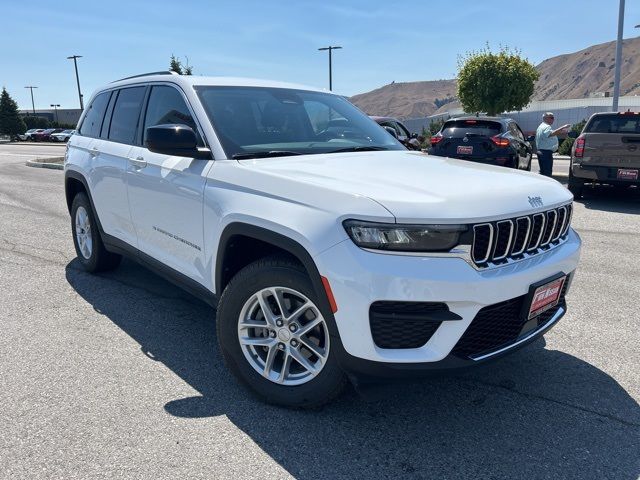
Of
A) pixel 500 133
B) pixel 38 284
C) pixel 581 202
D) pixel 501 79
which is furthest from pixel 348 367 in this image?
pixel 501 79

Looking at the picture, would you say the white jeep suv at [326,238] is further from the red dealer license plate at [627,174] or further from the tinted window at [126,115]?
the red dealer license plate at [627,174]

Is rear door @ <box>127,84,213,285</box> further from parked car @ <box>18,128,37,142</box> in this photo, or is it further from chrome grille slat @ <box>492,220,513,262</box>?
parked car @ <box>18,128,37,142</box>

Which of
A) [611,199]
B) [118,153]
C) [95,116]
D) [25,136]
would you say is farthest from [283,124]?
[25,136]

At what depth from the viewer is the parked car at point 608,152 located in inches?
362

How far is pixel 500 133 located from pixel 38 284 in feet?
30.9

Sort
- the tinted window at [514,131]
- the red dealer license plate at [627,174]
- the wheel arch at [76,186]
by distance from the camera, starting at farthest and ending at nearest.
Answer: the tinted window at [514,131] < the red dealer license plate at [627,174] < the wheel arch at [76,186]

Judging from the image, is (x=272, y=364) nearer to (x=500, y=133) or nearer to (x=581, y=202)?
(x=581, y=202)

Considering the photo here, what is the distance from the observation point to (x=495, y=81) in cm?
3008

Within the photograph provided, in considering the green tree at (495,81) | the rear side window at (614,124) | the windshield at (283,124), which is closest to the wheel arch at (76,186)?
the windshield at (283,124)

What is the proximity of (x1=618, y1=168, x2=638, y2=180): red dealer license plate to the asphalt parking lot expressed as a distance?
556cm

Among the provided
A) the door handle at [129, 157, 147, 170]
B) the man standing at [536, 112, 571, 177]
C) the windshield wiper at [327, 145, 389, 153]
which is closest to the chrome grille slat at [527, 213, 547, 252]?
the windshield wiper at [327, 145, 389, 153]

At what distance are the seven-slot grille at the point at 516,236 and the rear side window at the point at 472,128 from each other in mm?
8856

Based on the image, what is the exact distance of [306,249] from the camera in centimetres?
251

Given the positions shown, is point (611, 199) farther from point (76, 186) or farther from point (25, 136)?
point (25, 136)
